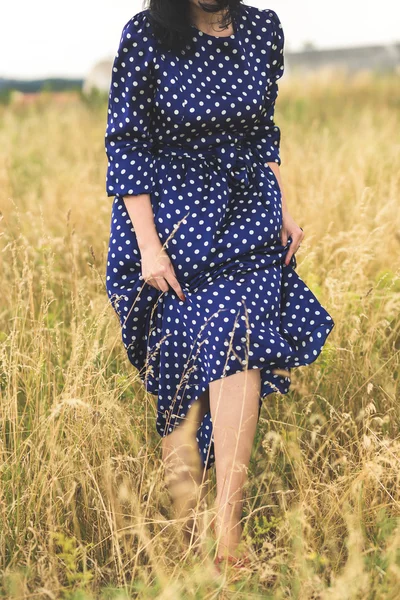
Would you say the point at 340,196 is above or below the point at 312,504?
above

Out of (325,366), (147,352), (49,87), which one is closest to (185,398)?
(147,352)

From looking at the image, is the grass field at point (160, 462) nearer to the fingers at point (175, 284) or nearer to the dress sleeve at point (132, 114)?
the fingers at point (175, 284)

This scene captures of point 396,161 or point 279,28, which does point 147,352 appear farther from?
point 396,161

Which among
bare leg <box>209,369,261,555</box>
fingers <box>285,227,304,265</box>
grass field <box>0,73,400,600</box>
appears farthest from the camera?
fingers <box>285,227,304,265</box>

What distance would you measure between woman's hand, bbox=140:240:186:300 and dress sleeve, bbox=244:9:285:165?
0.54m

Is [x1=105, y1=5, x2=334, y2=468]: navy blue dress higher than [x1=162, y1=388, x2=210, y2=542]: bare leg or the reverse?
higher

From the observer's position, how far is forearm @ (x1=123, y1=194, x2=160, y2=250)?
2.09 metres

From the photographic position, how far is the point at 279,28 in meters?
2.33

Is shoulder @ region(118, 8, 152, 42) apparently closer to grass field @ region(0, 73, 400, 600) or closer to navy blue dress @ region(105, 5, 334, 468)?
navy blue dress @ region(105, 5, 334, 468)

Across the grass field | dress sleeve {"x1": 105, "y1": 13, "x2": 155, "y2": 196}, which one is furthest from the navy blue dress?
the grass field

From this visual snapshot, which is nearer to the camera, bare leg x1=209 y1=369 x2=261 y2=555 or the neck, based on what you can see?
bare leg x1=209 y1=369 x2=261 y2=555

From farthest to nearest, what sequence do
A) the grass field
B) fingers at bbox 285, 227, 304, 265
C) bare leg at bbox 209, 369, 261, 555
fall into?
fingers at bbox 285, 227, 304, 265 → bare leg at bbox 209, 369, 261, 555 → the grass field

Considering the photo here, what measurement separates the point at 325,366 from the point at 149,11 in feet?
4.74

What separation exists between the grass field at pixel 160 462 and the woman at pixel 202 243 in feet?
0.43
